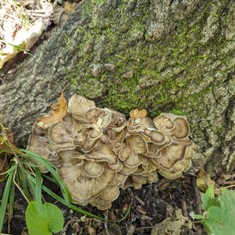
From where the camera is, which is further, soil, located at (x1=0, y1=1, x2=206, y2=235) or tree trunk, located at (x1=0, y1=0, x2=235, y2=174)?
soil, located at (x1=0, y1=1, x2=206, y2=235)

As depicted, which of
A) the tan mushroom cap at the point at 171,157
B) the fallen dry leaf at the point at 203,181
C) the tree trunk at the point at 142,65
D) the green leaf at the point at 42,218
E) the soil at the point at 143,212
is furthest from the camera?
the fallen dry leaf at the point at 203,181

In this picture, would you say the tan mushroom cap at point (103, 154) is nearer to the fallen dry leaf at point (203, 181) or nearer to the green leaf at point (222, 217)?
the green leaf at point (222, 217)

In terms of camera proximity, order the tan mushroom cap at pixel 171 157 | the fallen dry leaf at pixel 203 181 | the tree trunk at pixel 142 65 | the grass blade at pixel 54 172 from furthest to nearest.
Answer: the fallen dry leaf at pixel 203 181 → the tan mushroom cap at pixel 171 157 → the grass blade at pixel 54 172 → the tree trunk at pixel 142 65

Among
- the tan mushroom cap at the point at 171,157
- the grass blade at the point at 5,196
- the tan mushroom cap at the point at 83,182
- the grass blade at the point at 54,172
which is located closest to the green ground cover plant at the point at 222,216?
the tan mushroom cap at the point at 171,157

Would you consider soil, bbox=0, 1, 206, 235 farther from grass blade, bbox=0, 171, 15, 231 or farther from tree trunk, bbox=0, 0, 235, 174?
tree trunk, bbox=0, 0, 235, 174

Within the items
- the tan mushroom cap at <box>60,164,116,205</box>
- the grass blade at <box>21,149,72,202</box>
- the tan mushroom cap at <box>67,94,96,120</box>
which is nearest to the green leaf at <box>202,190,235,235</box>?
the tan mushroom cap at <box>60,164,116,205</box>

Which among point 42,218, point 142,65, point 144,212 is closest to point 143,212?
point 144,212

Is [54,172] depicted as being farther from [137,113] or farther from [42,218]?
[137,113]
